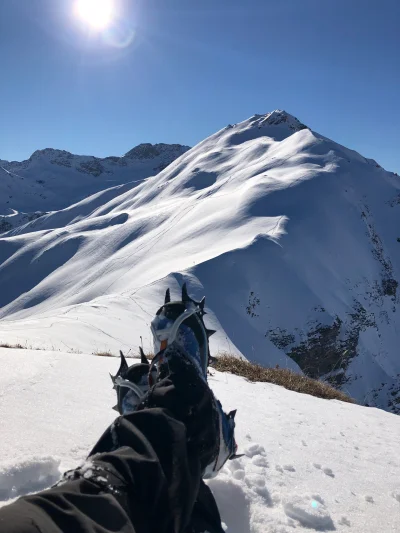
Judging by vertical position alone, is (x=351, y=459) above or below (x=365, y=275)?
below

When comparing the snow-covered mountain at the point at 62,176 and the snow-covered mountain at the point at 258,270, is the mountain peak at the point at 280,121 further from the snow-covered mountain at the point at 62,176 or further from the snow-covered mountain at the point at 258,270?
the snow-covered mountain at the point at 62,176

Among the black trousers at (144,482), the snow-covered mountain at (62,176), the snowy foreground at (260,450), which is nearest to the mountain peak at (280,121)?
the snow-covered mountain at (62,176)

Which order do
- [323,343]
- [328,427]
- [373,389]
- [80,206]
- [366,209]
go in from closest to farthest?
[328,427] < [323,343] < [373,389] < [366,209] < [80,206]

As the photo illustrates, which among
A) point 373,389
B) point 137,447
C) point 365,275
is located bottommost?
point 373,389

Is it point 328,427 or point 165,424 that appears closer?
point 165,424

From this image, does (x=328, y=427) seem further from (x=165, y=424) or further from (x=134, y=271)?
(x=134, y=271)

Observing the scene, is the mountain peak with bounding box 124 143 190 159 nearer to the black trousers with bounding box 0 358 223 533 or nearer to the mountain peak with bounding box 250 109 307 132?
the mountain peak with bounding box 250 109 307 132

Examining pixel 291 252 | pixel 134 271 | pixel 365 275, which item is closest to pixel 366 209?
pixel 365 275

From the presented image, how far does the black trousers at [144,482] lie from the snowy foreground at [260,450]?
1.41ft

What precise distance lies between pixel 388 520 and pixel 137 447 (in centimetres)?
152

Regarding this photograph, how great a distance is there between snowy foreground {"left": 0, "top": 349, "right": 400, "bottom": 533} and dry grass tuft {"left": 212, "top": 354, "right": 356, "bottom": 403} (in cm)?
93

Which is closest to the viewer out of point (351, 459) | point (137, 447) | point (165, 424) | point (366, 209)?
point (137, 447)

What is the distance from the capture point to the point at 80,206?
7388 cm

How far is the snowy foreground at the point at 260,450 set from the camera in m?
2.03
